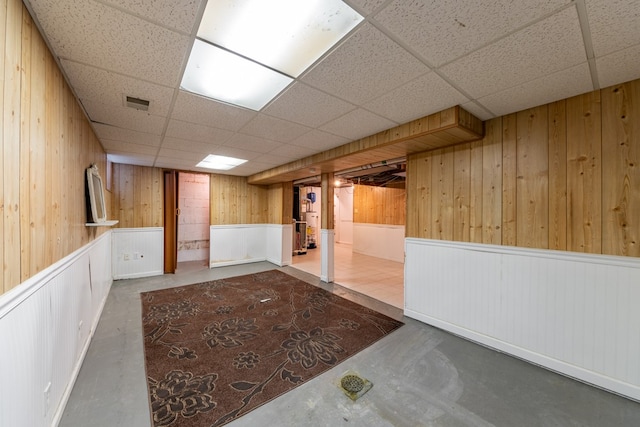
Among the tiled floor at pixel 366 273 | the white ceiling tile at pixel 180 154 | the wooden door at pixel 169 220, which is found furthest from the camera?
the wooden door at pixel 169 220

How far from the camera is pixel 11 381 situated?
40.4 inches

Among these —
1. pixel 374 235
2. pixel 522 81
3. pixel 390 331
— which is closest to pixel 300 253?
pixel 374 235

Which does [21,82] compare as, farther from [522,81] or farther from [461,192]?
[461,192]

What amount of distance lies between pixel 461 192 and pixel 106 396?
3.72 m

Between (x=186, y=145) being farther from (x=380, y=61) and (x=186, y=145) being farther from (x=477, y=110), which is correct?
(x=477, y=110)

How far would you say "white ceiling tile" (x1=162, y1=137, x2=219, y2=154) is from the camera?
3.23 metres

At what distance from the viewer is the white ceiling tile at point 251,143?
3.11 m

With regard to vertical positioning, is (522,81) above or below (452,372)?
above

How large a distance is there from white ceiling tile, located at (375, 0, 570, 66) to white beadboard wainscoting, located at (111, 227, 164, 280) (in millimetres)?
5766

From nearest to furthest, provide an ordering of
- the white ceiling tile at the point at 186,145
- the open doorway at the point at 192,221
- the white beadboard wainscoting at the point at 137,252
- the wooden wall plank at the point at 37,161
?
1. the wooden wall plank at the point at 37,161
2. the white ceiling tile at the point at 186,145
3. the white beadboard wainscoting at the point at 137,252
4. the open doorway at the point at 192,221

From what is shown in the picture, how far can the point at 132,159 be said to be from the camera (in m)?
4.37

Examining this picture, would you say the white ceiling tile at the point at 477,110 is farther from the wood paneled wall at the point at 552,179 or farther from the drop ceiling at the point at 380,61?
the wood paneled wall at the point at 552,179

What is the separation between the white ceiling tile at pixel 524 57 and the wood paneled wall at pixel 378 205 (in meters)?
5.49

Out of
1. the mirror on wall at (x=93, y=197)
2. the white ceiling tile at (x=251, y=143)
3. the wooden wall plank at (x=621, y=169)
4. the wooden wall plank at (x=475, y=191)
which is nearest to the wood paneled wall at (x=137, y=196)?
the mirror on wall at (x=93, y=197)
